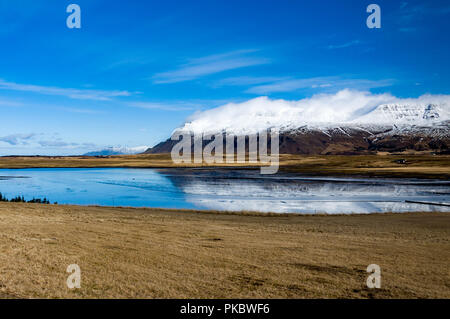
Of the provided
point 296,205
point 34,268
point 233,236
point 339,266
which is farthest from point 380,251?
point 296,205

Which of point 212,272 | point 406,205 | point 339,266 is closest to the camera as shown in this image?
point 212,272

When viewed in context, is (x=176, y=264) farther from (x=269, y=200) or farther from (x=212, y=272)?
(x=269, y=200)

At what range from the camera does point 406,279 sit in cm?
1288

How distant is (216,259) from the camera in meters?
15.6

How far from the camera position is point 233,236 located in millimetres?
21266

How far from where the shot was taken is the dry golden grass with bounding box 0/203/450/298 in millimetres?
11664

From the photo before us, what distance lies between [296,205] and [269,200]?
5.43m

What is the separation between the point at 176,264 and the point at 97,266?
2882 millimetres

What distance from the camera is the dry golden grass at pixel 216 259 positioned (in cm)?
1166
